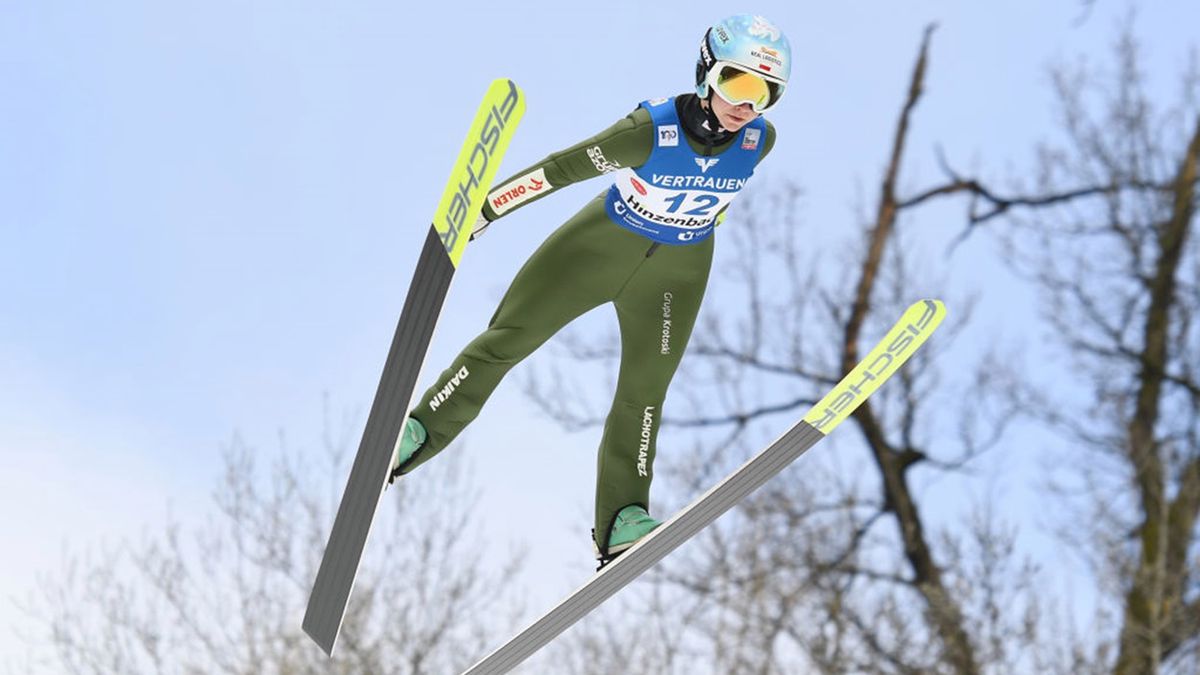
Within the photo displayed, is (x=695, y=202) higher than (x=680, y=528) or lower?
higher

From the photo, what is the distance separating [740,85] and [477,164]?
2.75 ft

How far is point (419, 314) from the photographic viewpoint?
4.34 m

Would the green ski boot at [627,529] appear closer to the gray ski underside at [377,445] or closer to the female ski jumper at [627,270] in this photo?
the female ski jumper at [627,270]

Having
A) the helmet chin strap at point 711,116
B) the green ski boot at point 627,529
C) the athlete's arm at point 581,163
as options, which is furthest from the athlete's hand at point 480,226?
the green ski boot at point 627,529

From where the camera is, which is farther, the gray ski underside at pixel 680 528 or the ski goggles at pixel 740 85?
the gray ski underside at pixel 680 528

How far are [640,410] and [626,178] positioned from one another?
0.86 meters

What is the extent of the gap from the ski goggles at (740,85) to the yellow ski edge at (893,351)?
1.19m

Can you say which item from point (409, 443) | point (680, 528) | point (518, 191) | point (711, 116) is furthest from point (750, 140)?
point (409, 443)

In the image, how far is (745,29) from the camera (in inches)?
167

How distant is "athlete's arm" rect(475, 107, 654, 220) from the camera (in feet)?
14.4

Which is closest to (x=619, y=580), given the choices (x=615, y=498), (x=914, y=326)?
(x=615, y=498)

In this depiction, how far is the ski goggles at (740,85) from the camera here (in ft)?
13.9

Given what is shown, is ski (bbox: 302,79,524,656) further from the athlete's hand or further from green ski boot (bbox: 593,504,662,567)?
green ski boot (bbox: 593,504,662,567)

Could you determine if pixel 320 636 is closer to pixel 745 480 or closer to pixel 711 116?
pixel 745 480
